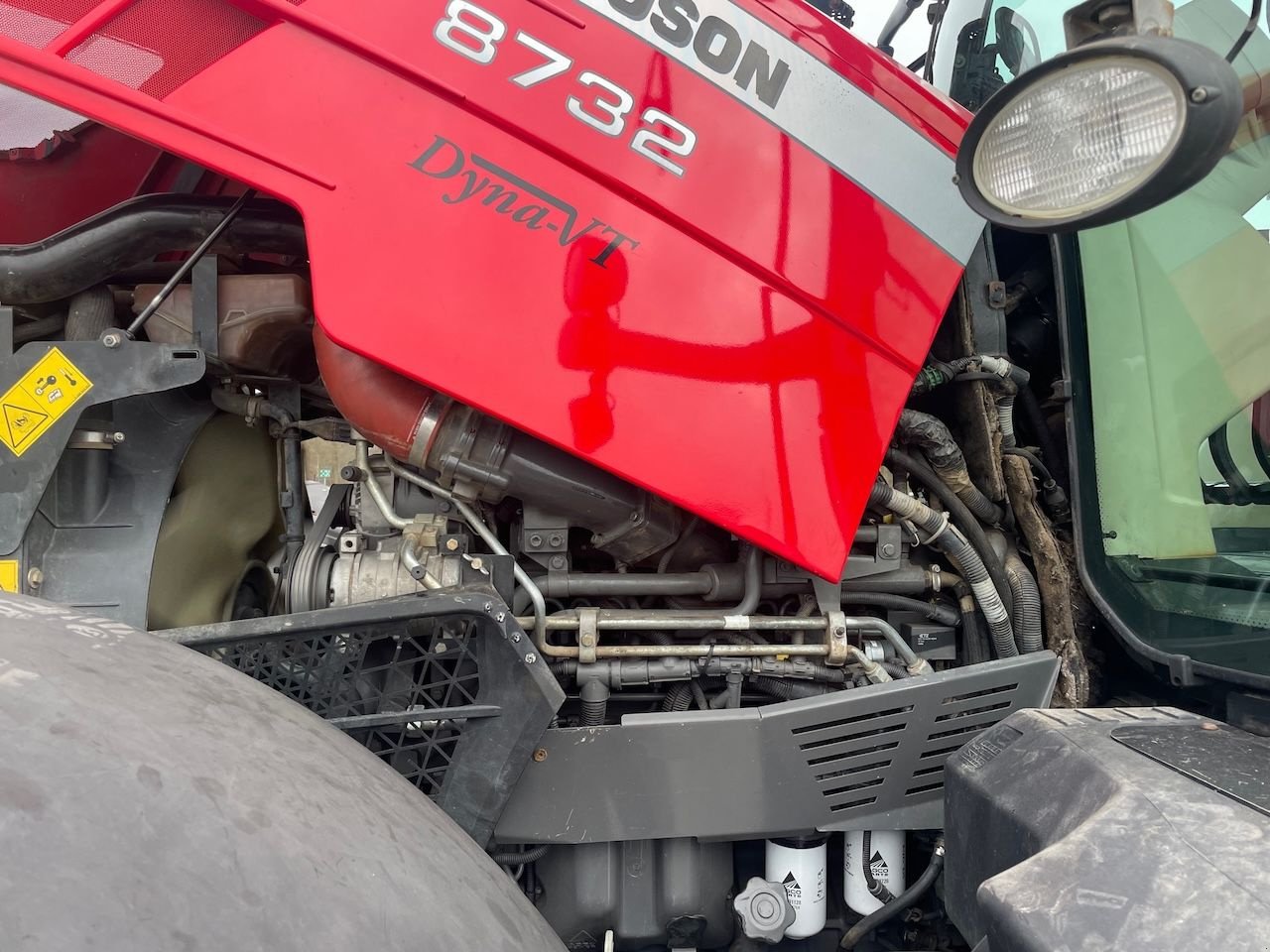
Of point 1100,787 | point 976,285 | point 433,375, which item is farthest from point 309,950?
point 976,285

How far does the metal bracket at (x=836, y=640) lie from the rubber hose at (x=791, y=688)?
7cm

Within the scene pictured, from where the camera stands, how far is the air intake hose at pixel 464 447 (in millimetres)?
1314

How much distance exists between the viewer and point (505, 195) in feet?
4.08

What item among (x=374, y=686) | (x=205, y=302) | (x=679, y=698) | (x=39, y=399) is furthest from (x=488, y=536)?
(x=39, y=399)

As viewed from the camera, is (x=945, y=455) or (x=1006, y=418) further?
(x=1006, y=418)

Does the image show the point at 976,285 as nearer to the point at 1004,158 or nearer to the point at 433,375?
the point at 1004,158

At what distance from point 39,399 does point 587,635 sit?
1.09m

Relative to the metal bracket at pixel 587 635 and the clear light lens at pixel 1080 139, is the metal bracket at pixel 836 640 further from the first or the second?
the clear light lens at pixel 1080 139

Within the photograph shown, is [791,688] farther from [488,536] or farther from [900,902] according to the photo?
[488,536]

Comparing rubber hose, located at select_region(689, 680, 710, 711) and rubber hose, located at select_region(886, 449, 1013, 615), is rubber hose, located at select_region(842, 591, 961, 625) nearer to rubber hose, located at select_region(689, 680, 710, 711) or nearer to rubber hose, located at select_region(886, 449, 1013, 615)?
rubber hose, located at select_region(886, 449, 1013, 615)

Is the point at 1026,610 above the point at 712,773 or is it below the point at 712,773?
above

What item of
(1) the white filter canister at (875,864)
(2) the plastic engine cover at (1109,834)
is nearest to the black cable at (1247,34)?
(2) the plastic engine cover at (1109,834)

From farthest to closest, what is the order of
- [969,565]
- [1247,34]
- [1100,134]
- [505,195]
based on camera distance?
[969,565] → [505,195] → [1247,34] → [1100,134]

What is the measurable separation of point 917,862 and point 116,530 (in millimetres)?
1843
